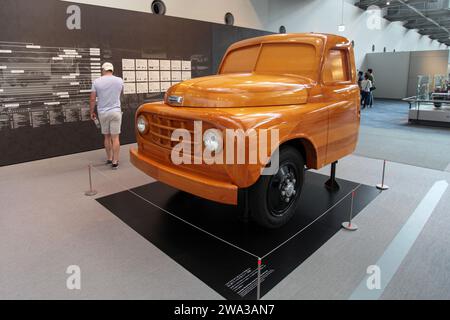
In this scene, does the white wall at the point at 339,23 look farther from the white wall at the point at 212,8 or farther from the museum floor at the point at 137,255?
the museum floor at the point at 137,255

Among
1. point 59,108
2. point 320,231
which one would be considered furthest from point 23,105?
point 320,231

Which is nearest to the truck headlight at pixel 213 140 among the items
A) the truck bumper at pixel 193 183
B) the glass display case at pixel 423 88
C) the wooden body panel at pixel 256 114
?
the wooden body panel at pixel 256 114

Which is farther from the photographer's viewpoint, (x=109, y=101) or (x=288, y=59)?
(x=109, y=101)

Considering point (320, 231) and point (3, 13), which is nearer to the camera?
point (320, 231)

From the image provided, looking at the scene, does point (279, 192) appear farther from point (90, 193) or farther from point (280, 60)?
point (90, 193)

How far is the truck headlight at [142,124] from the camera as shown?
10.5ft

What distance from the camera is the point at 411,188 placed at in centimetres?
420

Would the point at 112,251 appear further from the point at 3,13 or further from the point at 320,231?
the point at 3,13

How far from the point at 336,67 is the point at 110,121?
10.8ft

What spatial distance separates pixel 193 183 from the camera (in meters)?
2.51

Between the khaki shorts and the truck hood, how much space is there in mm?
2133

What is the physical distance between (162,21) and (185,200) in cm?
467

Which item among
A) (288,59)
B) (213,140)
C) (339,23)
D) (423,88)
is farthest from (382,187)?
(339,23)

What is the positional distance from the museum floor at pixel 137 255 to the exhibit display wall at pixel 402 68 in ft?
48.9
